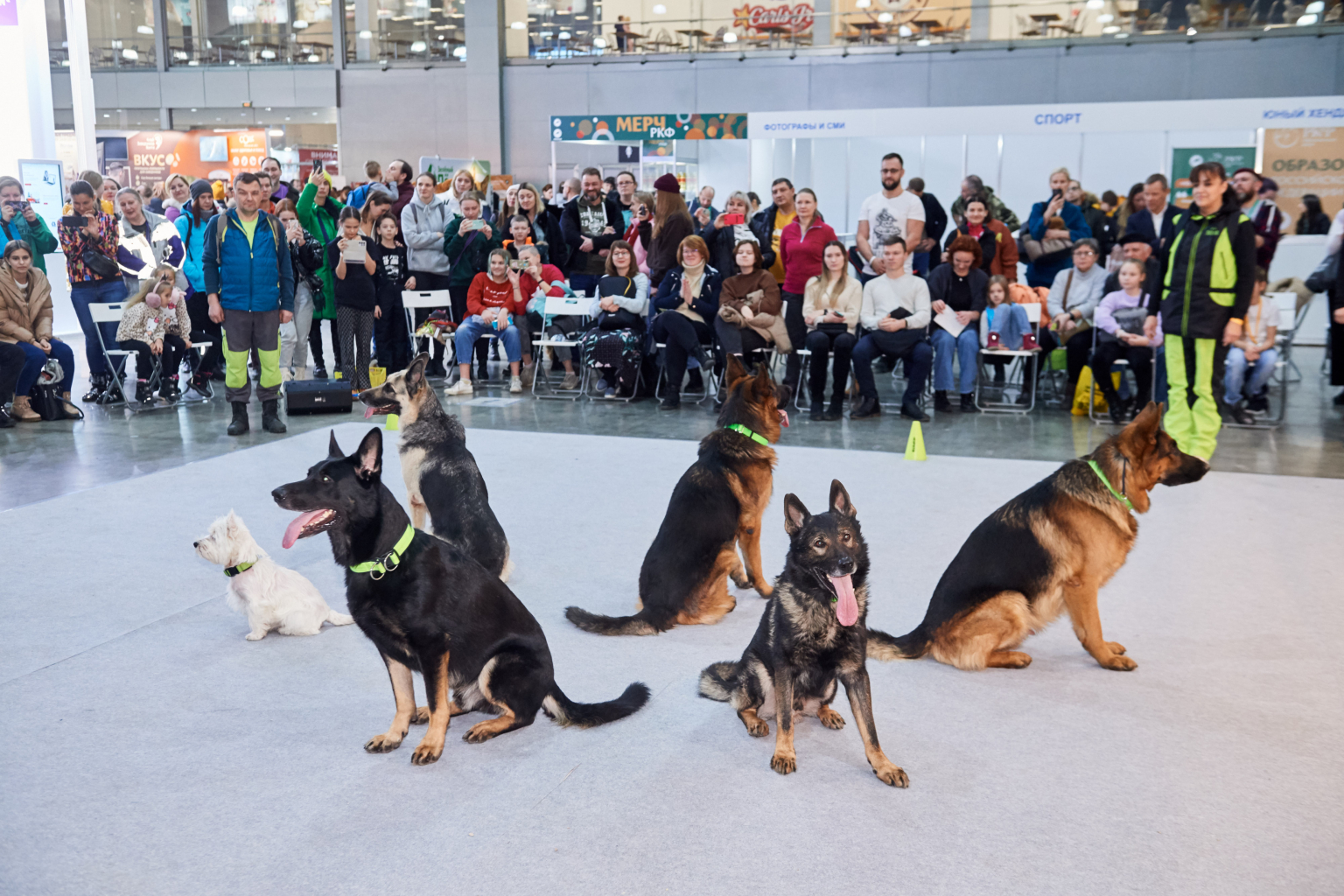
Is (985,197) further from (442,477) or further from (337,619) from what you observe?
(337,619)

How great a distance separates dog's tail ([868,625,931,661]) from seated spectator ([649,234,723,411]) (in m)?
5.47

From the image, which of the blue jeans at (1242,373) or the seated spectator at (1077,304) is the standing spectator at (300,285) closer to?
the seated spectator at (1077,304)

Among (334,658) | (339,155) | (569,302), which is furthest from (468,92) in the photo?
(334,658)

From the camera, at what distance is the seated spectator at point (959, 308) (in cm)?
855

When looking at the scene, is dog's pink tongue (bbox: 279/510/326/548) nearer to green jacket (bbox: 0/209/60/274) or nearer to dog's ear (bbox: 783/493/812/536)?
dog's ear (bbox: 783/493/812/536)

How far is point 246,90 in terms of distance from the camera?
24.4 m

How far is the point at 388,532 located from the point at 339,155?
2378 centimetres

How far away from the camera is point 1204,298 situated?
5855 millimetres

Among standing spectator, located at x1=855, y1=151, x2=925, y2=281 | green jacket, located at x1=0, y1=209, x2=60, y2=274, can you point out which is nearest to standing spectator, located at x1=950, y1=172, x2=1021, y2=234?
standing spectator, located at x1=855, y1=151, x2=925, y2=281

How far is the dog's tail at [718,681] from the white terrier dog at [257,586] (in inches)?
63.9

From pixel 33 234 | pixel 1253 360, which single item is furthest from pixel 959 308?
pixel 33 234

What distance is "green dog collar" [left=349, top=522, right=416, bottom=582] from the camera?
2.78 metres

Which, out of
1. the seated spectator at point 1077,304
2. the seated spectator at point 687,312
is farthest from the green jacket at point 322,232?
the seated spectator at point 1077,304

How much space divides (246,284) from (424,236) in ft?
9.94
